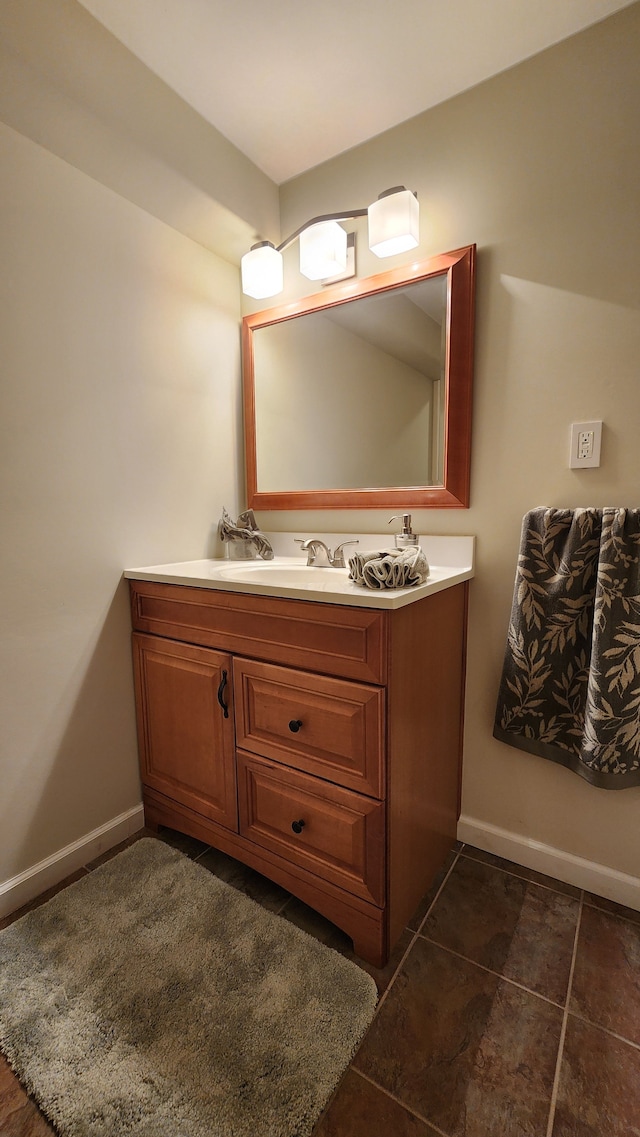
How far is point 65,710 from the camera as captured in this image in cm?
133

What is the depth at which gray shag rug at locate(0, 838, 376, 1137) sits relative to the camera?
31.9 inches

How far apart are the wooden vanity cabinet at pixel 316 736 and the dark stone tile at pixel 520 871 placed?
10 cm

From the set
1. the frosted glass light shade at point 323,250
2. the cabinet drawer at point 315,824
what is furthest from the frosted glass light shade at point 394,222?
the cabinet drawer at point 315,824

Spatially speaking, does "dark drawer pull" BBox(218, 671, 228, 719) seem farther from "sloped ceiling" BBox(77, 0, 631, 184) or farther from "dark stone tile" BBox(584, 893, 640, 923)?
"sloped ceiling" BBox(77, 0, 631, 184)

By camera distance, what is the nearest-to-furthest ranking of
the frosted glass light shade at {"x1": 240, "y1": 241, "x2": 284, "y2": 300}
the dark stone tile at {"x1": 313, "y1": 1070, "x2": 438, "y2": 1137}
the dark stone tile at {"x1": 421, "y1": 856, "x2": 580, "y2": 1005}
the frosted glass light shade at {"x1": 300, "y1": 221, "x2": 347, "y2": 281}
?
the dark stone tile at {"x1": 313, "y1": 1070, "x2": 438, "y2": 1137} → the dark stone tile at {"x1": 421, "y1": 856, "x2": 580, "y2": 1005} → the frosted glass light shade at {"x1": 300, "y1": 221, "x2": 347, "y2": 281} → the frosted glass light shade at {"x1": 240, "y1": 241, "x2": 284, "y2": 300}

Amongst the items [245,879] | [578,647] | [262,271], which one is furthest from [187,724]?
[262,271]

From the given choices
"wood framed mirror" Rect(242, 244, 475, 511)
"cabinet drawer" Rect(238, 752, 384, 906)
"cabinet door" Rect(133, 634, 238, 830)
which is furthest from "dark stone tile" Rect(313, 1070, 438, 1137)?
"wood framed mirror" Rect(242, 244, 475, 511)

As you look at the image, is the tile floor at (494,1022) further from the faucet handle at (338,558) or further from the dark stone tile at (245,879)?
the faucet handle at (338,558)

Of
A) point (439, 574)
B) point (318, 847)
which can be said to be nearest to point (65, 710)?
point (318, 847)

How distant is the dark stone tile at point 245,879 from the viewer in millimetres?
1255

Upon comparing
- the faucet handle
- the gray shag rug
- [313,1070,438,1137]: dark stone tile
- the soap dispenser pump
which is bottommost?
[313,1070,438,1137]: dark stone tile

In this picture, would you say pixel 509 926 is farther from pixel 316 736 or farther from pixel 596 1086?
pixel 316 736

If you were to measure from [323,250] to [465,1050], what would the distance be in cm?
201

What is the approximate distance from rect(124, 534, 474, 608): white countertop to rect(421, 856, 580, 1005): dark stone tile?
83 cm
